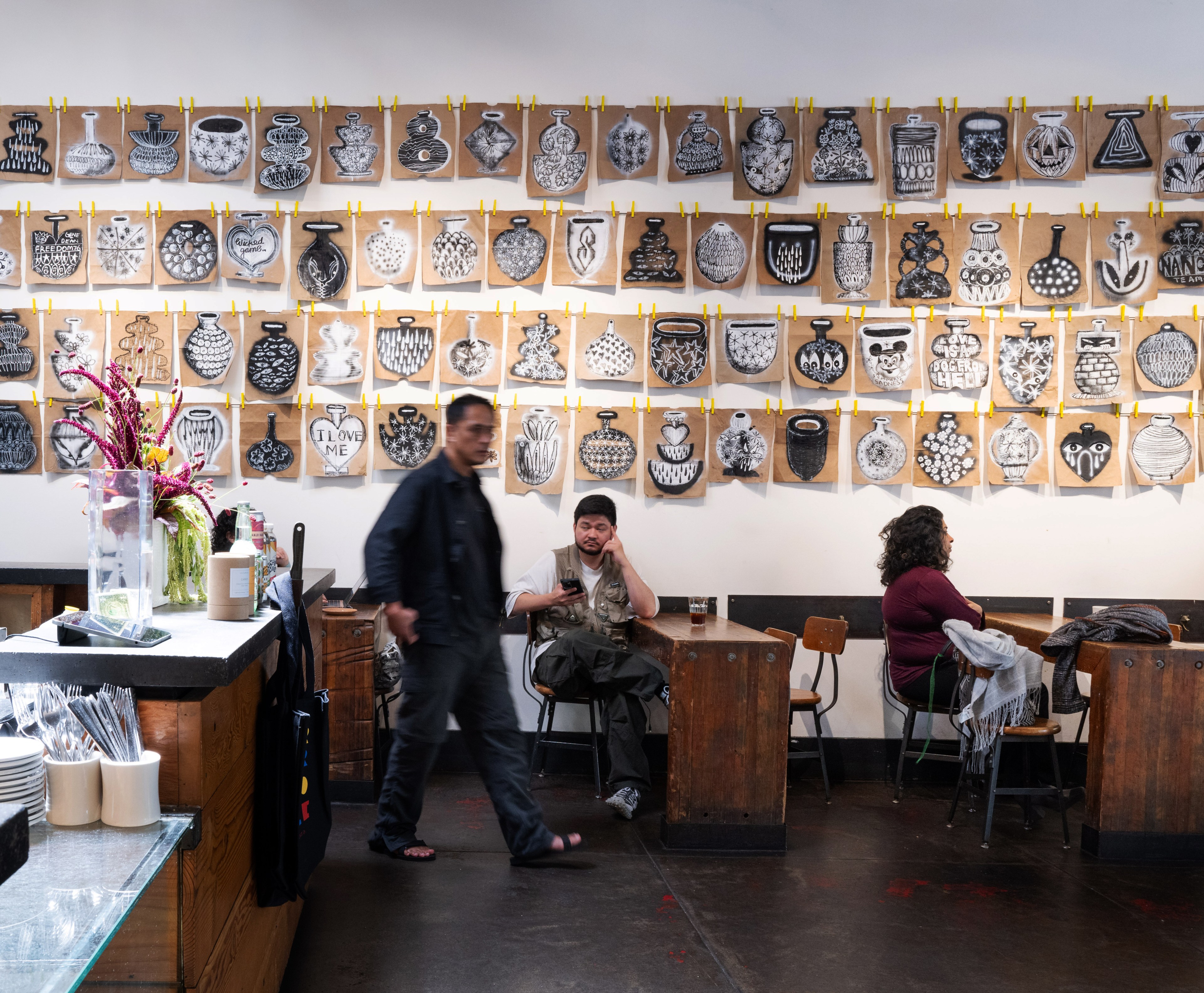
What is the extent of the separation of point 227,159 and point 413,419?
59.7 inches

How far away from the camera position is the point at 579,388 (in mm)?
4906

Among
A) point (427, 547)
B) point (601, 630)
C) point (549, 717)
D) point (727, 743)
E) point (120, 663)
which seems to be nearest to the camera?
point (120, 663)

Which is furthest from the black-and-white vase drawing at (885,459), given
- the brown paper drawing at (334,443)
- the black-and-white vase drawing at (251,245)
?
the black-and-white vase drawing at (251,245)

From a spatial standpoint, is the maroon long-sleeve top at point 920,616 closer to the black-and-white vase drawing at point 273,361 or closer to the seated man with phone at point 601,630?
the seated man with phone at point 601,630

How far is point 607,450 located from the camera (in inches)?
193

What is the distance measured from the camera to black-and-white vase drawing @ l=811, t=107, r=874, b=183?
16.1 ft

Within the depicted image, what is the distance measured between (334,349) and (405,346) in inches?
13.4

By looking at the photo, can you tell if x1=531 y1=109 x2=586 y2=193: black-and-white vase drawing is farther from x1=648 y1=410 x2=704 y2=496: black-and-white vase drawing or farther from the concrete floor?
the concrete floor

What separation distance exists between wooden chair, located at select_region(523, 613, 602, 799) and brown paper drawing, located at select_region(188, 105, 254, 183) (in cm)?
256

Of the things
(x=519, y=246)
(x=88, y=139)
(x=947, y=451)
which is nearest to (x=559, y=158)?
(x=519, y=246)

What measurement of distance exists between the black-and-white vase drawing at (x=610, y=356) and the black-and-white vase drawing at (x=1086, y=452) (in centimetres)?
217

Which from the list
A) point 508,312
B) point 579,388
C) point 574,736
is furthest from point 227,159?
point 574,736

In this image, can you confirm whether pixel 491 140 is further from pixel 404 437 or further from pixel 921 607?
pixel 921 607

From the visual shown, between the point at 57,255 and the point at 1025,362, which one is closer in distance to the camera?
the point at 57,255
